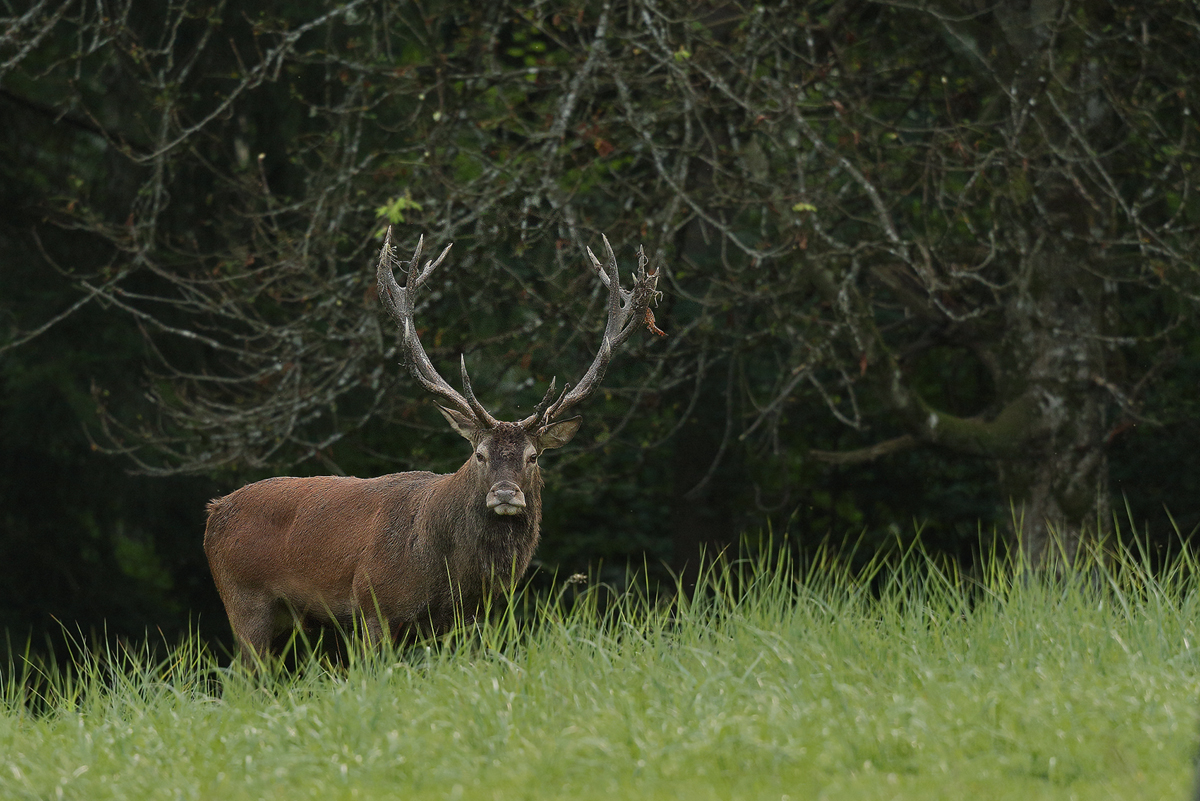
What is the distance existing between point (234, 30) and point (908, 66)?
500 cm

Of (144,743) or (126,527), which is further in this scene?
(126,527)

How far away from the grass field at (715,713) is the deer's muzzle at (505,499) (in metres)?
0.39

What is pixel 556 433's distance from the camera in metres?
6.03

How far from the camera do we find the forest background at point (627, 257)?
829 cm

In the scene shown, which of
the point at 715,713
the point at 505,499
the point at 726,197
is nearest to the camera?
the point at 715,713

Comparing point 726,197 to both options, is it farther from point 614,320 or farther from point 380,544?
point 380,544

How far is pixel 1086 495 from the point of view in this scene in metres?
9.01

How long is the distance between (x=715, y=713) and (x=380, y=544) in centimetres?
224

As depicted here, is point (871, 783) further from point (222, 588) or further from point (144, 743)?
point (222, 588)

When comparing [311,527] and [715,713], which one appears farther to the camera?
[311,527]

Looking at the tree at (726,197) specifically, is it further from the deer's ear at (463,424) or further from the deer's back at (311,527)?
the deer's ear at (463,424)

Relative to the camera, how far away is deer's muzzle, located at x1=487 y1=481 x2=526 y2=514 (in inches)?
217

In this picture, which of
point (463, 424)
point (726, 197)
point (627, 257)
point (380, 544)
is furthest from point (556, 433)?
point (627, 257)

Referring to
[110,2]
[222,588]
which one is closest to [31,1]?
[110,2]
